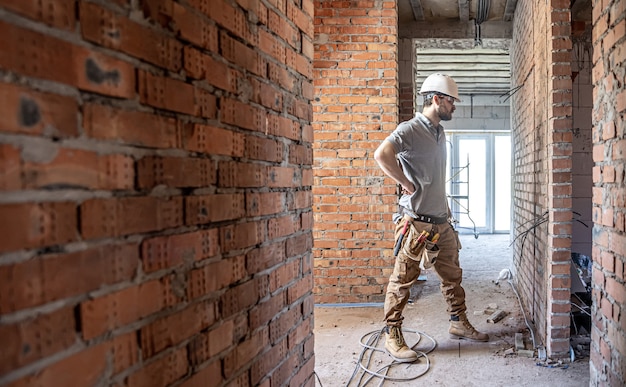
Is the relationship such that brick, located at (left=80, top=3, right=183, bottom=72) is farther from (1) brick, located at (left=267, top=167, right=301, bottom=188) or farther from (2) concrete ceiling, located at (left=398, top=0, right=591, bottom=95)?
(2) concrete ceiling, located at (left=398, top=0, right=591, bottom=95)

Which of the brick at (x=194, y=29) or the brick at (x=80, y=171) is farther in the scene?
the brick at (x=194, y=29)

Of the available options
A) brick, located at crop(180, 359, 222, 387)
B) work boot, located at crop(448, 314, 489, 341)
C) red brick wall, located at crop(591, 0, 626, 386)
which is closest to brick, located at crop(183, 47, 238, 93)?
brick, located at crop(180, 359, 222, 387)

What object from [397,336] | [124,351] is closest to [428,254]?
[397,336]

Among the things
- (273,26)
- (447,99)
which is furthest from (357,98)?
(273,26)

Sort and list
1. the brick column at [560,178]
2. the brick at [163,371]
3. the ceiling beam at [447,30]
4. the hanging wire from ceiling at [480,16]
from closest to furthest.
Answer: the brick at [163,371] → the brick column at [560,178] → the hanging wire from ceiling at [480,16] → the ceiling beam at [447,30]

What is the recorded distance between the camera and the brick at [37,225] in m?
0.58

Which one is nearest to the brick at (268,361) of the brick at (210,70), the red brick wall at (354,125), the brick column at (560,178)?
the brick at (210,70)

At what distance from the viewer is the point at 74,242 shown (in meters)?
0.67

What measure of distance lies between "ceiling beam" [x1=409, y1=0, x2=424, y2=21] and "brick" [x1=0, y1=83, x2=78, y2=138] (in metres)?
4.98

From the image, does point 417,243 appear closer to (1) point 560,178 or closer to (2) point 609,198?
(1) point 560,178

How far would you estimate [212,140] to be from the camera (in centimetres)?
105

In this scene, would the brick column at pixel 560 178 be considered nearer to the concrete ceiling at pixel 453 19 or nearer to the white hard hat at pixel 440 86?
the white hard hat at pixel 440 86

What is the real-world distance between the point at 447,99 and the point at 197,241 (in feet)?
8.32

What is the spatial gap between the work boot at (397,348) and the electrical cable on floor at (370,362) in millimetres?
34
